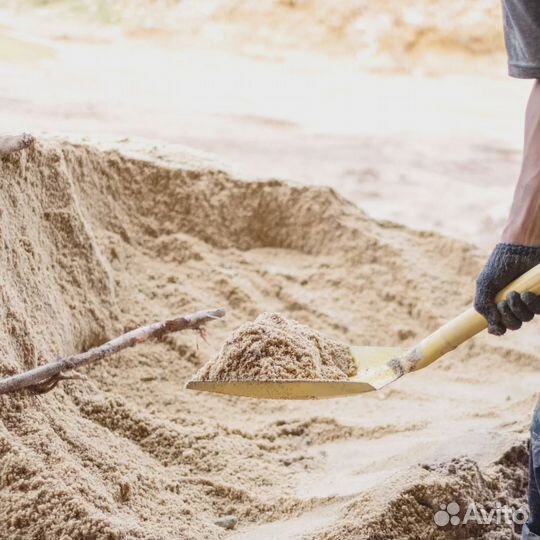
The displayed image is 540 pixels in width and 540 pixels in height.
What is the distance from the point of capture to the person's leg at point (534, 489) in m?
1.68

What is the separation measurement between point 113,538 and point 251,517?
1.24 ft

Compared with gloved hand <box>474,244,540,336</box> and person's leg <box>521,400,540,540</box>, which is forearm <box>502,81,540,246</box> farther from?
person's leg <box>521,400,540,540</box>

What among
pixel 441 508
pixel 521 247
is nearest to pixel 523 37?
pixel 521 247

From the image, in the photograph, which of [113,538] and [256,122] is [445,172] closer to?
[256,122]

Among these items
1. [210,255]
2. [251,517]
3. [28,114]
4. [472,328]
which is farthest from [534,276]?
[28,114]

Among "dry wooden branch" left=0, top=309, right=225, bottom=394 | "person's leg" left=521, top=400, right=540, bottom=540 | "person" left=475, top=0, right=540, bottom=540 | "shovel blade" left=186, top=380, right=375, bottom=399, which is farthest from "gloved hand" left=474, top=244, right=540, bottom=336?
"dry wooden branch" left=0, top=309, right=225, bottom=394

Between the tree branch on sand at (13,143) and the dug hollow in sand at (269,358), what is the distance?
0.73 meters

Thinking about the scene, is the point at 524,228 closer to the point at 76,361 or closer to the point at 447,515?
the point at 447,515

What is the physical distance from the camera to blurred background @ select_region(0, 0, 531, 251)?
462cm

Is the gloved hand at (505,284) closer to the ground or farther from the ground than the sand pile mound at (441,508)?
farther from the ground

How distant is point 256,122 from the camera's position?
5805 mm

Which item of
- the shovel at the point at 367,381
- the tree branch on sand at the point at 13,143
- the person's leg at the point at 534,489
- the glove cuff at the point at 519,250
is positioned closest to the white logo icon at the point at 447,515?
the person's leg at the point at 534,489

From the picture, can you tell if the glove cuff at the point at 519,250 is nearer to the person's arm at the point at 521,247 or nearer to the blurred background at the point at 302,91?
the person's arm at the point at 521,247

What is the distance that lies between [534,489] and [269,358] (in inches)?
22.5
